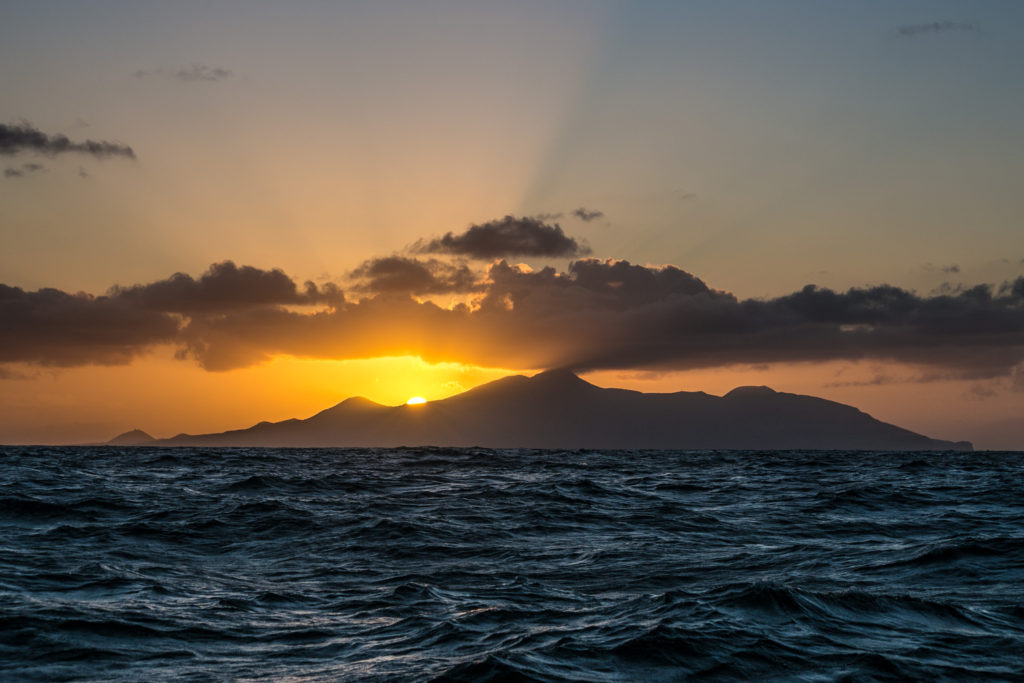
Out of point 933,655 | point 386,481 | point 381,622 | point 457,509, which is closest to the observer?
point 933,655

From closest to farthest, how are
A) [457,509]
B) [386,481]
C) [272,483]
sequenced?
[457,509]
[272,483]
[386,481]

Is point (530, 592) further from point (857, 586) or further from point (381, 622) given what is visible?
point (857, 586)

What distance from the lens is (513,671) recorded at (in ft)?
41.2

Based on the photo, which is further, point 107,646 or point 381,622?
point 381,622

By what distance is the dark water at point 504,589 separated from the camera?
44.3 ft

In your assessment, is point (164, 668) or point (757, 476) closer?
point (164, 668)

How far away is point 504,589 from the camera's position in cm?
1925

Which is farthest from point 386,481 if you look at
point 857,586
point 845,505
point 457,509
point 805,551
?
point 857,586

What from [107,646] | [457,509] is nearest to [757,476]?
[457,509]

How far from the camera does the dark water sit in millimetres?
13516

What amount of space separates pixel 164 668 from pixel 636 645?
744 centimetres

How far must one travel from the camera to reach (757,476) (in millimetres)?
61062

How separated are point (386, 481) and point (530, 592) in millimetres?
33175

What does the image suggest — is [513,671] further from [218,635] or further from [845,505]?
[845,505]
